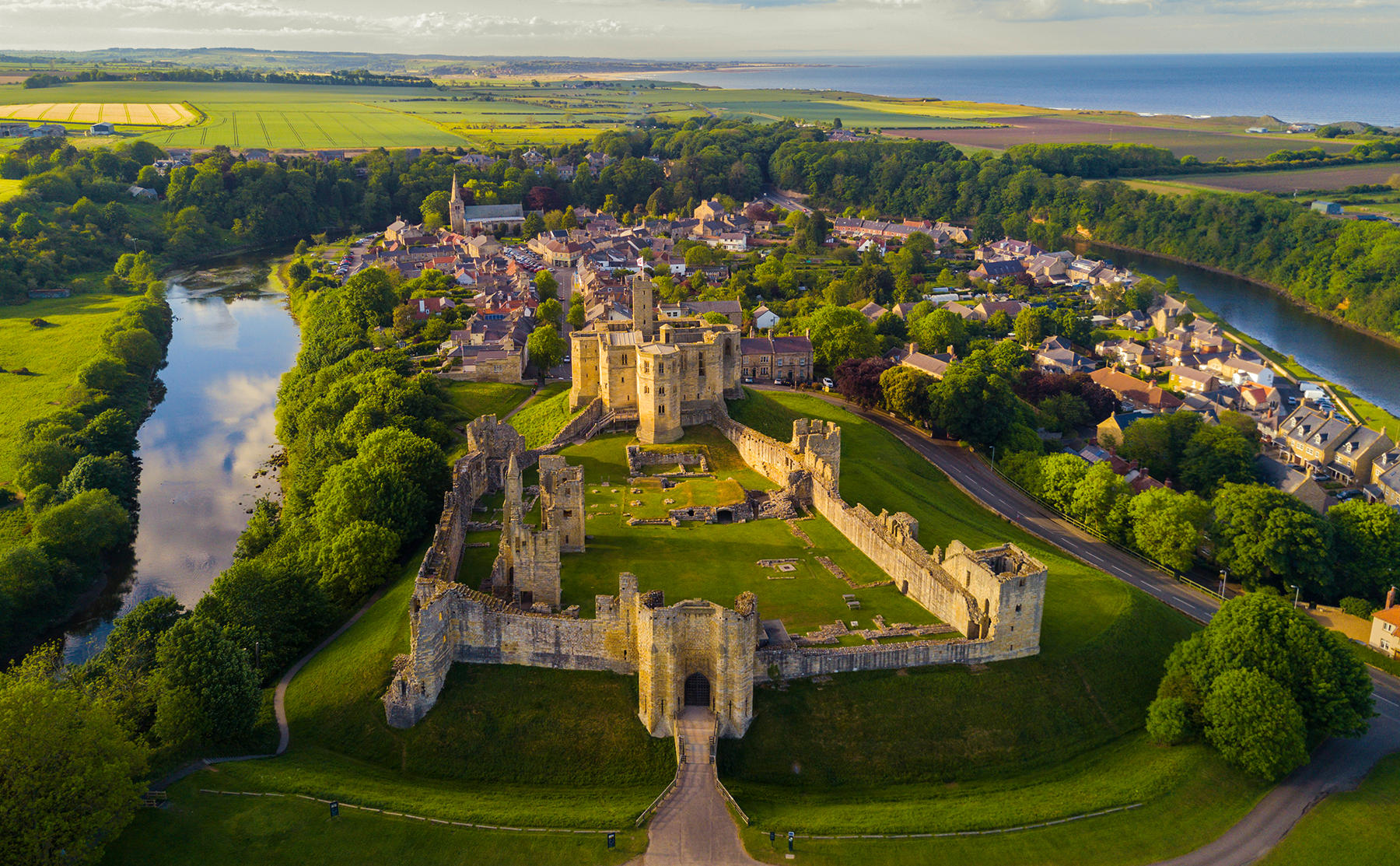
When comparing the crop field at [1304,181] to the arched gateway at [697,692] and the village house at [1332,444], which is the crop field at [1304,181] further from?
the arched gateway at [697,692]

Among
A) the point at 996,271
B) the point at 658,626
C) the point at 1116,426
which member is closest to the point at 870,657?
the point at 658,626

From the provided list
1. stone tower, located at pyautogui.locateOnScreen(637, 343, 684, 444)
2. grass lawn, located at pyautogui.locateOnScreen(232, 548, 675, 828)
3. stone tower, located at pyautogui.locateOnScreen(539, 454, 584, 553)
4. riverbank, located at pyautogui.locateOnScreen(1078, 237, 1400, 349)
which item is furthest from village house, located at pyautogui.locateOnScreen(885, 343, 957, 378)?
riverbank, located at pyautogui.locateOnScreen(1078, 237, 1400, 349)

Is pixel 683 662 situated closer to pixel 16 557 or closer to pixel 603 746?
pixel 603 746

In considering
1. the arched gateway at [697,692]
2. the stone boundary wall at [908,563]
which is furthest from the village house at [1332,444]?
the arched gateway at [697,692]

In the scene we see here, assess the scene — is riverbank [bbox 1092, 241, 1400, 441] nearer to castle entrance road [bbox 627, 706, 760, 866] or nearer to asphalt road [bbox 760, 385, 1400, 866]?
asphalt road [bbox 760, 385, 1400, 866]

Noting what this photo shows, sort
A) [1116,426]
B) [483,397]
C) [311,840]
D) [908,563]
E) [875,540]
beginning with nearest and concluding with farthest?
1. [311,840]
2. [908,563]
3. [875,540]
4. [1116,426]
5. [483,397]

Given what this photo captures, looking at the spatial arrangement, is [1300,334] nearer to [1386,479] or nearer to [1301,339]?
[1301,339]

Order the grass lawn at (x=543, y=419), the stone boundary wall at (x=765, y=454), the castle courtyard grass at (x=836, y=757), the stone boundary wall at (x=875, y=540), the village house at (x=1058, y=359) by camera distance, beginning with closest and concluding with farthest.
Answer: the castle courtyard grass at (x=836, y=757)
the stone boundary wall at (x=875, y=540)
the stone boundary wall at (x=765, y=454)
the grass lawn at (x=543, y=419)
the village house at (x=1058, y=359)
